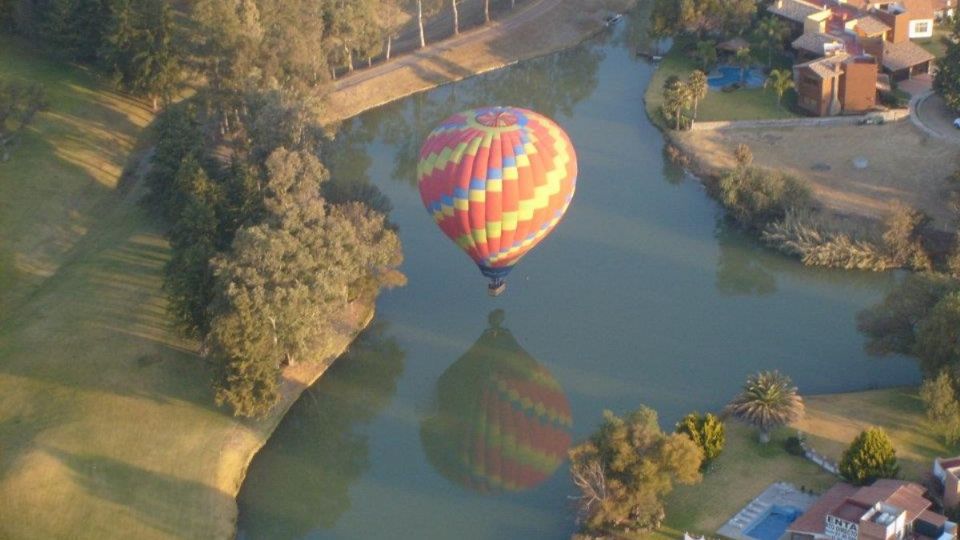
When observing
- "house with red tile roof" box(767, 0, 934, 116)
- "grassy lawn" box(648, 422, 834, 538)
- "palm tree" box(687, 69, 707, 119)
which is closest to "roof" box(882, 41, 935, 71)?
"house with red tile roof" box(767, 0, 934, 116)

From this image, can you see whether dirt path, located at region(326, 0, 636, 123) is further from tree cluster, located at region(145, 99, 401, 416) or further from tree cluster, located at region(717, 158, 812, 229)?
tree cluster, located at region(717, 158, 812, 229)

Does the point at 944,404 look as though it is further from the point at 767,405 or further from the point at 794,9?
the point at 794,9

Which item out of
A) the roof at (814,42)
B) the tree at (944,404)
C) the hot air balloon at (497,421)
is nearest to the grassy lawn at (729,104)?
the roof at (814,42)

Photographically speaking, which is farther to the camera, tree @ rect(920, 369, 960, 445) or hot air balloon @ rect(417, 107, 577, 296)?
hot air balloon @ rect(417, 107, 577, 296)

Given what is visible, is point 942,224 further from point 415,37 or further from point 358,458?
point 415,37

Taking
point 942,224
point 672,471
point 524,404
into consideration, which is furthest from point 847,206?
point 672,471

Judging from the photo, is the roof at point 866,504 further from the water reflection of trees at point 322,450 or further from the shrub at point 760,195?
the shrub at point 760,195
